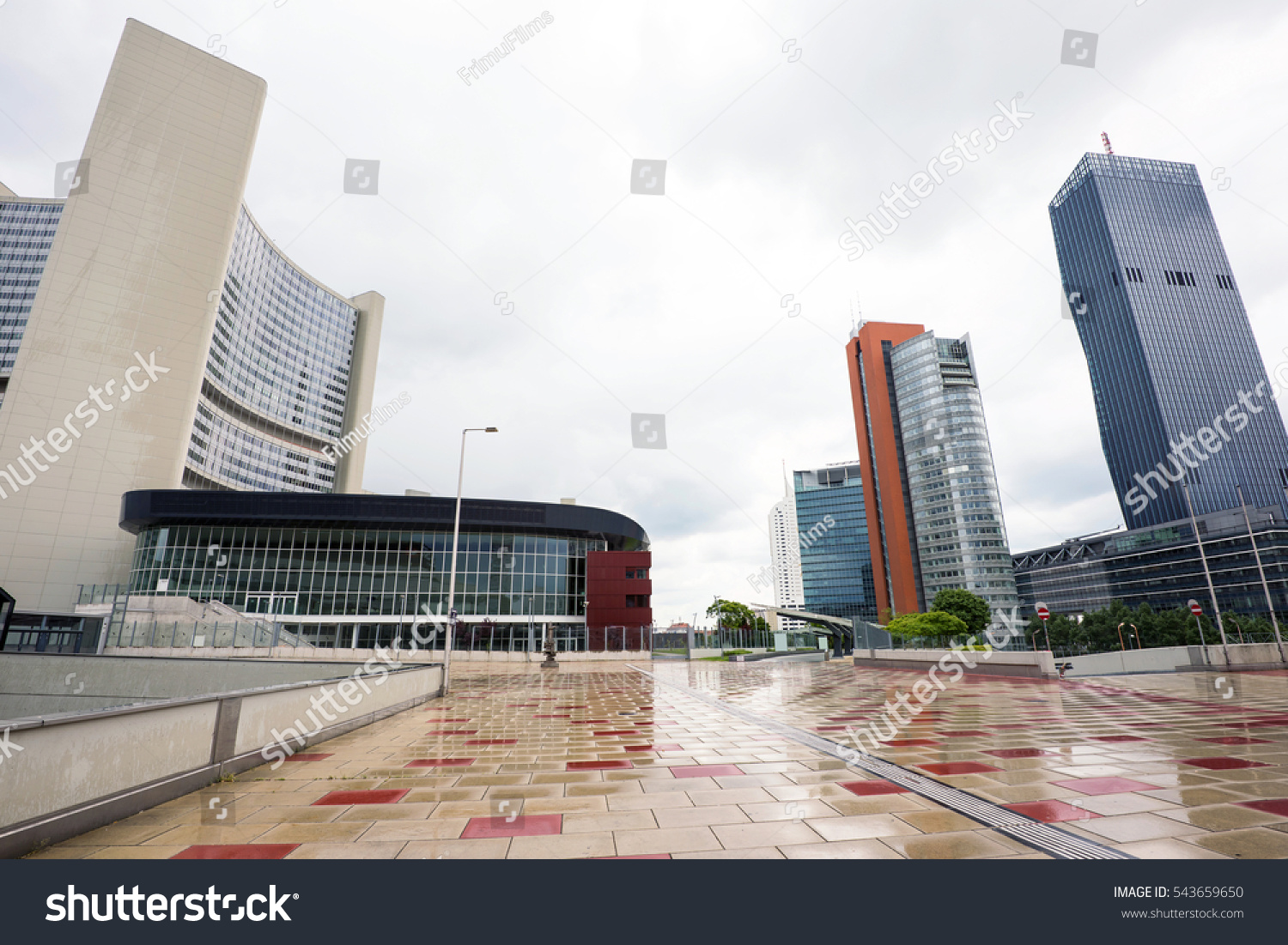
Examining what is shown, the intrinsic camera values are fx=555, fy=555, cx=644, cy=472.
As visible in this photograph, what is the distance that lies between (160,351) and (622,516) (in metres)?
58.5

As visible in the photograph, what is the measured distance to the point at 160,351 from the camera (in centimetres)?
6538

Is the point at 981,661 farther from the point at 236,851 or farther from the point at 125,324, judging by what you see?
the point at 125,324

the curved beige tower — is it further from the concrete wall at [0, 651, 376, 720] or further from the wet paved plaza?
the wet paved plaza

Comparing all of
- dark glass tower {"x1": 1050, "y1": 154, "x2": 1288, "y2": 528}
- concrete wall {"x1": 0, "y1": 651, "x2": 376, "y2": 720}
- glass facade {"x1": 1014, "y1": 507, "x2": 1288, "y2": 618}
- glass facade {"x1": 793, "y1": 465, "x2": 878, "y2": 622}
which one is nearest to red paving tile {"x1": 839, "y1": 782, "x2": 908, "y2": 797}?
concrete wall {"x1": 0, "y1": 651, "x2": 376, "y2": 720}

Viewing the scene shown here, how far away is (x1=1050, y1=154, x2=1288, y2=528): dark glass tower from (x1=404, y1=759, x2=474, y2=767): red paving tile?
136m

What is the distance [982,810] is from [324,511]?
54.8 meters

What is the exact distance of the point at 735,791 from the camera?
5.62 meters

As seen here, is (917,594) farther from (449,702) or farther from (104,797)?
(104,797)

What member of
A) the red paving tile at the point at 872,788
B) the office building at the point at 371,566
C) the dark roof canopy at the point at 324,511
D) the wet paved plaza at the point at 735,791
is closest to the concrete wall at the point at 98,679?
the wet paved plaza at the point at 735,791

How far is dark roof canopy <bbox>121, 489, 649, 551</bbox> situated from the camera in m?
49.4

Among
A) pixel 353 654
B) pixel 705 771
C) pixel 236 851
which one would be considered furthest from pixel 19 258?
pixel 705 771

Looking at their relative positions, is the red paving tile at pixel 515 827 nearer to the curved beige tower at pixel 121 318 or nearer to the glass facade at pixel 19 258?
the curved beige tower at pixel 121 318

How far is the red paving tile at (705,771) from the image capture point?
645 cm

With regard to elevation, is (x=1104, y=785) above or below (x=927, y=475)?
below
